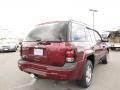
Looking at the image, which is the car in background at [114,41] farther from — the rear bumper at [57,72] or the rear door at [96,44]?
the rear bumper at [57,72]

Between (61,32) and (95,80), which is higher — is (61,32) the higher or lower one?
the higher one

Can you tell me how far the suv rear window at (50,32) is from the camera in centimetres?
474

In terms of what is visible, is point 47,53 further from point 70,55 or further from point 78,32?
point 78,32

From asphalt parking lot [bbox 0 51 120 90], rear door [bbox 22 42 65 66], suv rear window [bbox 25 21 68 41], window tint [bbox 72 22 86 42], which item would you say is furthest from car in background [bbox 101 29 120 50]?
rear door [bbox 22 42 65 66]

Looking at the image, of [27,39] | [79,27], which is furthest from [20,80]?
[79,27]

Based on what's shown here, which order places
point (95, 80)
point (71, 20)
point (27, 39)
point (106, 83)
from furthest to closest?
point (95, 80) < point (106, 83) < point (27, 39) < point (71, 20)

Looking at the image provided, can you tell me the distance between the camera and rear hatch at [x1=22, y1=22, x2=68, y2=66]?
460 cm

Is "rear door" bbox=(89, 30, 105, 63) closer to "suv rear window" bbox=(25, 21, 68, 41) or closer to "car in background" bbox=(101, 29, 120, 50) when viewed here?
"suv rear window" bbox=(25, 21, 68, 41)

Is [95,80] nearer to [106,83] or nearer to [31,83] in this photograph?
[106,83]

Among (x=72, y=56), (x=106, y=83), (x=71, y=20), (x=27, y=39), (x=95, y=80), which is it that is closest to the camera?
(x=72, y=56)

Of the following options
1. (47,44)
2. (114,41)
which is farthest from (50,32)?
(114,41)

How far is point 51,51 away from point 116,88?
218cm

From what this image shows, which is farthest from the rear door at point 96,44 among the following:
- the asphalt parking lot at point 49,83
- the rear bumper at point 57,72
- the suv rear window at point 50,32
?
the rear bumper at point 57,72

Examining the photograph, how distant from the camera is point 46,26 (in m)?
5.23
